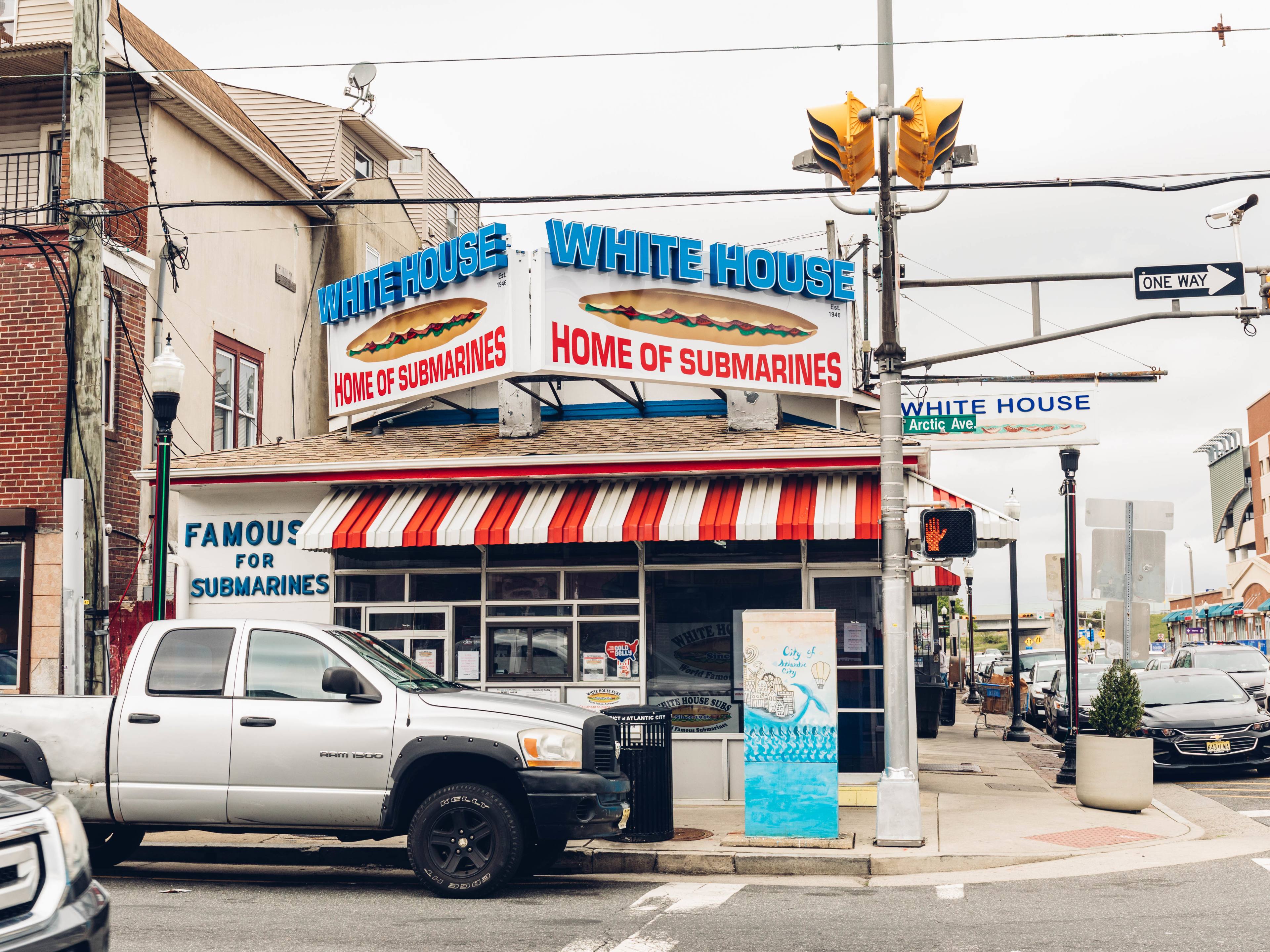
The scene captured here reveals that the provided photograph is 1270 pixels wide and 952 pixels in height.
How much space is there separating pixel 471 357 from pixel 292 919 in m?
7.34

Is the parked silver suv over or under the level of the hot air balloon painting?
under

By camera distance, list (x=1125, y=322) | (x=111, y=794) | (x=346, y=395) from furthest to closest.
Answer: (x=346, y=395), (x=1125, y=322), (x=111, y=794)

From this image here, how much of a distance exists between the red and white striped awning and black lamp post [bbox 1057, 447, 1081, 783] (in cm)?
387

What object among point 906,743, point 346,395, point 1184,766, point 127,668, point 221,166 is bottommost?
point 1184,766

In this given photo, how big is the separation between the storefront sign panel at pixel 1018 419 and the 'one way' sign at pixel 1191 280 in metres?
3.49

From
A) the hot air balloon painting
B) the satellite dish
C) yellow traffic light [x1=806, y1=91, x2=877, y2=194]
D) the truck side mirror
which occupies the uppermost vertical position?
the satellite dish

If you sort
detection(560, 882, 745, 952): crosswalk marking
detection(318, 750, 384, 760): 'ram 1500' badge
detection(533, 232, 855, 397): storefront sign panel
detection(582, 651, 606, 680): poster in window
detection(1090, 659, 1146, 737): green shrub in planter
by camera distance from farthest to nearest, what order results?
detection(582, 651, 606, 680): poster in window
detection(533, 232, 855, 397): storefront sign panel
detection(1090, 659, 1146, 737): green shrub in planter
detection(318, 750, 384, 760): 'ram 1500' badge
detection(560, 882, 745, 952): crosswalk marking

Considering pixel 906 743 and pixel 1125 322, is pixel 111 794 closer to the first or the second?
pixel 906 743

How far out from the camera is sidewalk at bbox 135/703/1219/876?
34.0 ft

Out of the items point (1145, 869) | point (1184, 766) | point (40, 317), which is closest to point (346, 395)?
point (40, 317)

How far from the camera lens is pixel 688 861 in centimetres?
1039

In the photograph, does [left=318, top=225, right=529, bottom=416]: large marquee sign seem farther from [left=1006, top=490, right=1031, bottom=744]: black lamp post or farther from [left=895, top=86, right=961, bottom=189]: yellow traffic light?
[left=1006, top=490, right=1031, bottom=744]: black lamp post

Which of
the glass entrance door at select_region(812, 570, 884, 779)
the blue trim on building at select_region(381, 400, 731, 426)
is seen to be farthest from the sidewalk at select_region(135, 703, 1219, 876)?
the blue trim on building at select_region(381, 400, 731, 426)

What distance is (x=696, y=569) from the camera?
47.2ft
